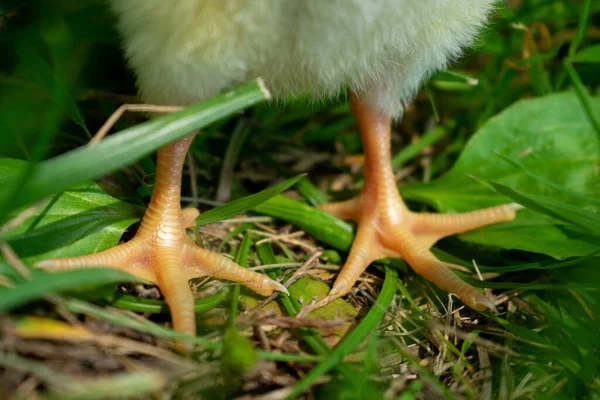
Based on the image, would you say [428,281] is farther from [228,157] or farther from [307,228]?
[228,157]

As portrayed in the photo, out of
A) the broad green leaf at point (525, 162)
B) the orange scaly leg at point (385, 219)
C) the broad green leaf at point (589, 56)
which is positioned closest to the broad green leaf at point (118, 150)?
the orange scaly leg at point (385, 219)

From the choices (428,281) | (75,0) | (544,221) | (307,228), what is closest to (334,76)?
(307,228)

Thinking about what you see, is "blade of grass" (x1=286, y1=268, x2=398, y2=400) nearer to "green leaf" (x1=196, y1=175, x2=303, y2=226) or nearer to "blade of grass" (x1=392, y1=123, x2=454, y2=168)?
"green leaf" (x1=196, y1=175, x2=303, y2=226)

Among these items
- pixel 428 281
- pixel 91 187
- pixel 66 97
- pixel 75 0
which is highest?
pixel 75 0

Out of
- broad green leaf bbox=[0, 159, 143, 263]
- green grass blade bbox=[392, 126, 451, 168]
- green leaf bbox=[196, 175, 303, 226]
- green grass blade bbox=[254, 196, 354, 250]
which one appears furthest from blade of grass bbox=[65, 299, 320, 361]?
green grass blade bbox=[392, 126, 451, 168]

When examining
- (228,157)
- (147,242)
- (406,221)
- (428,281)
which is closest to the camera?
(147,242)

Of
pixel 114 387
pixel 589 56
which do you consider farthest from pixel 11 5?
pixel 589 56
